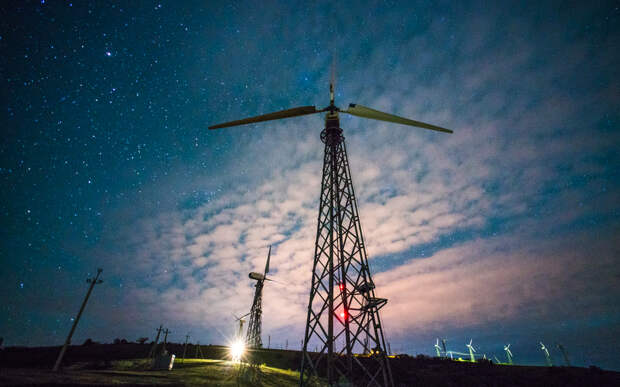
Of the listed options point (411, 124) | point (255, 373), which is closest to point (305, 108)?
point (411, 124)

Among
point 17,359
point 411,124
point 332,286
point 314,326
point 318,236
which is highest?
point 411,124

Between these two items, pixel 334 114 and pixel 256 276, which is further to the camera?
pixel 256 276

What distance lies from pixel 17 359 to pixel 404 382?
66.3 m

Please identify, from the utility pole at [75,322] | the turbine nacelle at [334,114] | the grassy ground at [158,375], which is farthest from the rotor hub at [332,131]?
the utility pole at [75,322]

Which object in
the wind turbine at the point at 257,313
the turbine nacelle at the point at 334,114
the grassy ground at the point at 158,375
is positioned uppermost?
the turbine nacelle at the point at 334,114

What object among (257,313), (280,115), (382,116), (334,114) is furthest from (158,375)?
(382,116)

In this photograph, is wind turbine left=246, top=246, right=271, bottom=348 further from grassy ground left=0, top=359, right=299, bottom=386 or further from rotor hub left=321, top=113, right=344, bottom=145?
rotor hub left=321, top=113, right=344, bottom=145

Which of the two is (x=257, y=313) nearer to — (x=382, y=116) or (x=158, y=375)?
(x=158, y=375)

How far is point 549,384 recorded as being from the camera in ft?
108

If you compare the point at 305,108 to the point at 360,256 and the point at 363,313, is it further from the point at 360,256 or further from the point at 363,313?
the point at 363,313

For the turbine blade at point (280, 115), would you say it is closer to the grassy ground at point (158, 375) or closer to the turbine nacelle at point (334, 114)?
the turbine nacelle at point (334, 114)

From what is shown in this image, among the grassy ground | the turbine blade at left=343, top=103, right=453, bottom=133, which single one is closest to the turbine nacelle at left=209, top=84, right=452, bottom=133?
the turbine blade at left=343, top=103, right=453, bottom=133

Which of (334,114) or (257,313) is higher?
(334,114)

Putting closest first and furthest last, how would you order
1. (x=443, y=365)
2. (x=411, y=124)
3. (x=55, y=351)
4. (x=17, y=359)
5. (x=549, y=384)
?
(x=411, y=124), (x=549, y=384), (x=443, y=365), (x=17, y=359), (x=55, y=351)
